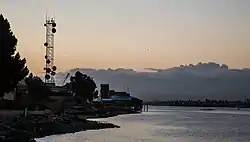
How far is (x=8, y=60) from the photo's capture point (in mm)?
57406

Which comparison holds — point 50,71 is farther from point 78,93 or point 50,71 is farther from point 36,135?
point 36,135

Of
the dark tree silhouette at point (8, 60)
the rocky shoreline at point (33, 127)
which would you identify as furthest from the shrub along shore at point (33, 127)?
the dark tree silhouette at point (8, 60)

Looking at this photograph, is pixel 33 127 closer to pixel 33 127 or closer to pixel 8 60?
pixel 33 127

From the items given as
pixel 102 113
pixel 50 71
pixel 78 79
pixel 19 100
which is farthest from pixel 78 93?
pixel 19 100

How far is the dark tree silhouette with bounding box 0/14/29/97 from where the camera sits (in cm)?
5701

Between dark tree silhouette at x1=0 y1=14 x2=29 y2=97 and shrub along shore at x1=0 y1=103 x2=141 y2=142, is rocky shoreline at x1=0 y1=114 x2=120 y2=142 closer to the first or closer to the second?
shrub along shore at x1=0 y1=103 x2=141 y2=142

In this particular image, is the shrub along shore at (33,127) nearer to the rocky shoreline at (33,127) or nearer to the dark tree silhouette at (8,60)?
the rocky shoreline at (33,127)

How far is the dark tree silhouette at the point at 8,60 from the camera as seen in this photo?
5701 cm

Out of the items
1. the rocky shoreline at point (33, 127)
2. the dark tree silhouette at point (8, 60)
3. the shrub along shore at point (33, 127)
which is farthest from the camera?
the dark tree silhouette at point (8, 60)

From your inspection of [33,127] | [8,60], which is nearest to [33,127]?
[33,127]

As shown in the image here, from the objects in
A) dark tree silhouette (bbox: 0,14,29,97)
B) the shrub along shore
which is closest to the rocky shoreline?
the shrub along shore

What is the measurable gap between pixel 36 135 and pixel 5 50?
1551 centimetres

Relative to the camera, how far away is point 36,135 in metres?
69.1

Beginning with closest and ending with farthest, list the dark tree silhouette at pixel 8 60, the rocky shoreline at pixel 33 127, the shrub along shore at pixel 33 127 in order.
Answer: the rocky shoreline at pixel 33 127, the shrub along shore at pixel 33 127, the dark tree silhouette at pixel 8 60
